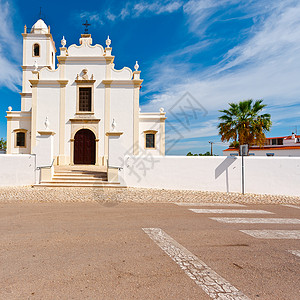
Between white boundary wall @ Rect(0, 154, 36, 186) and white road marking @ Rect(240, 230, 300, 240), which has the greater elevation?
white boundary wall @ Rect(0, 154, 36, 186)

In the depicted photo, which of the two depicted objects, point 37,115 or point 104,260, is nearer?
point 104,260

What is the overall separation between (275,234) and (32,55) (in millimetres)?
27814

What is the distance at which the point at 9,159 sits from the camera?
1094 cm

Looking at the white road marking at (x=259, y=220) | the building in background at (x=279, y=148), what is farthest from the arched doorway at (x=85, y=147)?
the building in background at (x=279, y=148)

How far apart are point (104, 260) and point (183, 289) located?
4.01 feet

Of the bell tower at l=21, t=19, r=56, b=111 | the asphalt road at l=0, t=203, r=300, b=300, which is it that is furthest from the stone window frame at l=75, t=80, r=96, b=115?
the asphalt road at l=0, t=203, r=300, b=300

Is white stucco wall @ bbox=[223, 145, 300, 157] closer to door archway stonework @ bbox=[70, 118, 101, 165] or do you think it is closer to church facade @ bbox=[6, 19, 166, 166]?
church facade @ bbox=[6, 19, 166, 166]

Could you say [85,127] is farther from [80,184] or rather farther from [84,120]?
[80,184]

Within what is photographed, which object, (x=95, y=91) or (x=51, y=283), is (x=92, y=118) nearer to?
(x=95, y=91)

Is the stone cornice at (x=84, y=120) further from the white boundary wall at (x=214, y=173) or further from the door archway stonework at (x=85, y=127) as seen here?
the white boundary wall at (x=214, y=173)

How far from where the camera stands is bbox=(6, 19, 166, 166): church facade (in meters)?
17.9

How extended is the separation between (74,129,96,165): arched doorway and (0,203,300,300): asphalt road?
12587 millimetres

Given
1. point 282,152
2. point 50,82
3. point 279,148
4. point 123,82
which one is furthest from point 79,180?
point 279,148

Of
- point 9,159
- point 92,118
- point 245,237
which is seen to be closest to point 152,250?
point 245,237
